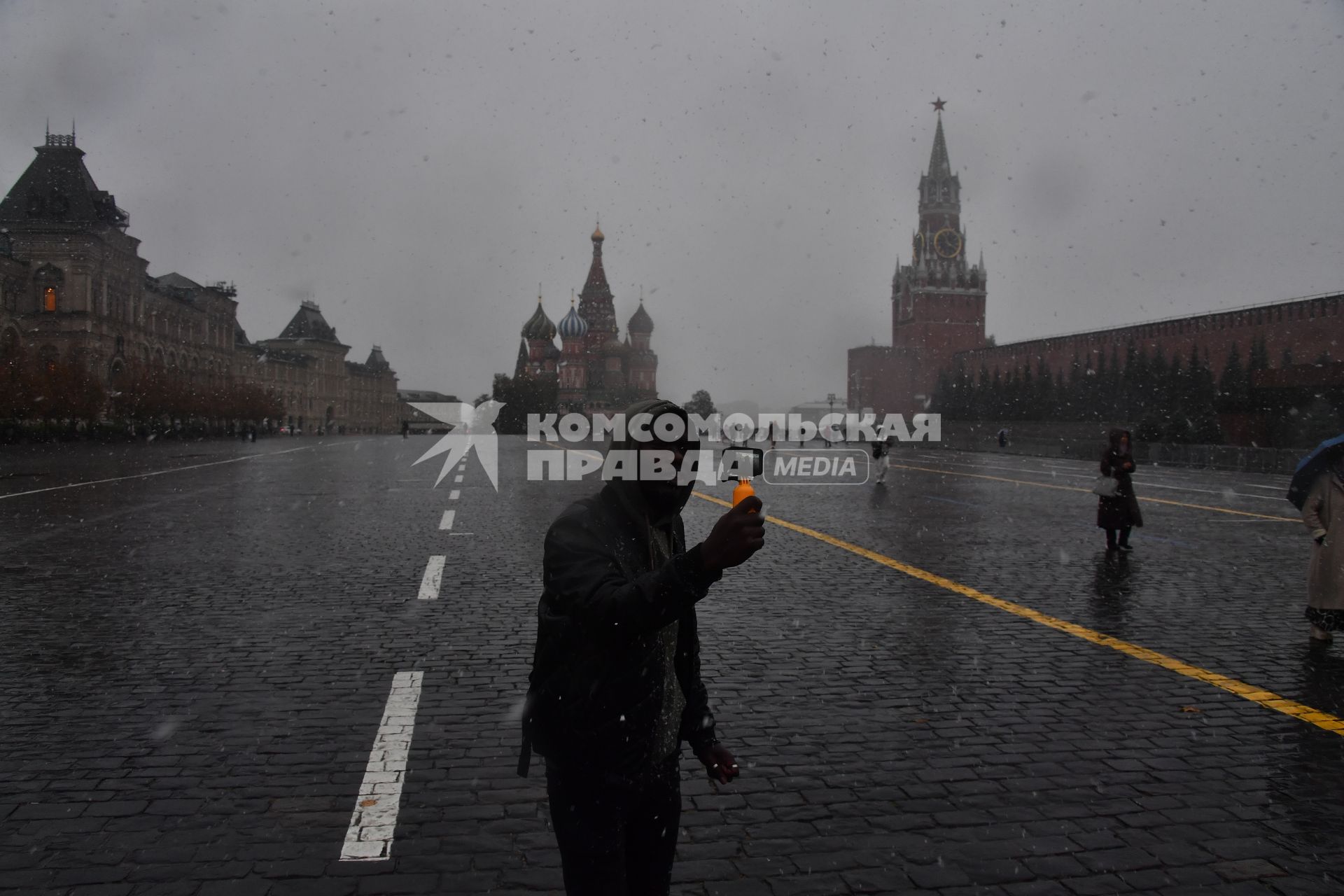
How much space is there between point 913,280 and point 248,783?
14259 centimetres

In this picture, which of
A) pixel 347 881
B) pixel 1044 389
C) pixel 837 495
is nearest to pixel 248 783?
pixel 347 881

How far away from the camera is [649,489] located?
2.75 m

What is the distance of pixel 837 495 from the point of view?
816 inches

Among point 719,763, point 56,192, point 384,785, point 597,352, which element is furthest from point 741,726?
point 597,352

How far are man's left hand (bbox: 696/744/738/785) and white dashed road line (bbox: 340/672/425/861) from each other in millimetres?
1495

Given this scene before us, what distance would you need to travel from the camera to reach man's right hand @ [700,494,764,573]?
7.95ft

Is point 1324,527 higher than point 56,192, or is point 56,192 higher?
point 56,192

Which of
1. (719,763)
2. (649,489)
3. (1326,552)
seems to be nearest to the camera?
(649,489)

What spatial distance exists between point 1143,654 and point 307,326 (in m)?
143

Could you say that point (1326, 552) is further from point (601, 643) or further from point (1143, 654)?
point (601, 643)

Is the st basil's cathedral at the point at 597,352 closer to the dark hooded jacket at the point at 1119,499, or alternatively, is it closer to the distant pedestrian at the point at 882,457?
the distant pedestrian at the point at 882,457

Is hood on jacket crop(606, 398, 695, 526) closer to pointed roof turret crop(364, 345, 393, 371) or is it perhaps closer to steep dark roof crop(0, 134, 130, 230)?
steep dark roof crop(0, 134, 130, 230)

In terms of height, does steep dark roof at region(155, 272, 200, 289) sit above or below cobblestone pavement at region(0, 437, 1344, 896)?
above

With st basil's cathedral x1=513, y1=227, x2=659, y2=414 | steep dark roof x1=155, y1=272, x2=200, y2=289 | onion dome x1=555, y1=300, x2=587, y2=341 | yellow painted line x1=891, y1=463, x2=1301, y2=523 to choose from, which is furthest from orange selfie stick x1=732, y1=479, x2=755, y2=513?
onion dome x1=555, y1=300, x2=587, y2=341
